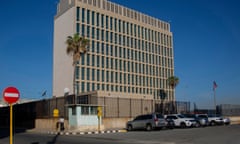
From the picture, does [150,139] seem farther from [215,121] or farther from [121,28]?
[121,28]

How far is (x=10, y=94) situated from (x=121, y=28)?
84.4 meters

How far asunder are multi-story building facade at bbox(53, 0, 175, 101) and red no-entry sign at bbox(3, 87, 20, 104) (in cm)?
6527

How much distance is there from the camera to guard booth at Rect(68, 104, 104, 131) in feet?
109

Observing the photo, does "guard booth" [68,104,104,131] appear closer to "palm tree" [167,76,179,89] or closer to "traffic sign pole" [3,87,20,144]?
"traffic sign pole" [3,87,20,144]

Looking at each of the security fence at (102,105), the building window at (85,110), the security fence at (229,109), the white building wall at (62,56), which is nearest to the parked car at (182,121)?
the security fence at (102,105)

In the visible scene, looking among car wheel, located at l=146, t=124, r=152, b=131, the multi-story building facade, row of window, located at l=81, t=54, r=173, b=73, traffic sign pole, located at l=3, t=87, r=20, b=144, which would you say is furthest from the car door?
row of window, located at l=81, t=54, r=173, b=73

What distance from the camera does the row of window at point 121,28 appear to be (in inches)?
3280

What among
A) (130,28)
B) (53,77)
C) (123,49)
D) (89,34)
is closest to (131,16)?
(130,28)

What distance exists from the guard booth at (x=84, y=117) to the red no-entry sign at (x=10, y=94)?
2387 cm

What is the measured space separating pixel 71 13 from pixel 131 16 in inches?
899

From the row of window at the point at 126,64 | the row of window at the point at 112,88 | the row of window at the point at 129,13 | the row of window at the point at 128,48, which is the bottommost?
the row of window at the point at 112,88

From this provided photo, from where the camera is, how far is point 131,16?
96875 mm

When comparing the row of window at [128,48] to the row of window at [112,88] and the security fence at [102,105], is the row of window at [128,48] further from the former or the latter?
the security fence at [102,105]

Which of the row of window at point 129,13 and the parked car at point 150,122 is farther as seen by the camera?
the row of window at point 129,13
